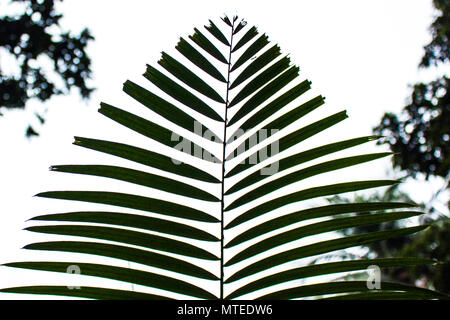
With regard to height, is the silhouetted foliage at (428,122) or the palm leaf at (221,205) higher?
the silhouetted foliage at (428,122)

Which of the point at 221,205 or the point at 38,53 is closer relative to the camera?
the point at 221,205

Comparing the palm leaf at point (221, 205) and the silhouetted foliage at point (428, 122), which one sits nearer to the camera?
the palm leaf at point (221, 205)

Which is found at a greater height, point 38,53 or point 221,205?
point 38,53

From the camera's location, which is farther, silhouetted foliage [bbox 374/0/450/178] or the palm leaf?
silhouetted foliage [bbox 374/0/450/178]

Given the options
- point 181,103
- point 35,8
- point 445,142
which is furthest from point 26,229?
point 445,142

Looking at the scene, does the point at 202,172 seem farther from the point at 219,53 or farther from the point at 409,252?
the point at 409,252

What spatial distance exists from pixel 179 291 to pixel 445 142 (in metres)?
8.69

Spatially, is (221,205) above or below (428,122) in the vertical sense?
below

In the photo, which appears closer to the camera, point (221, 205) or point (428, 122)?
point (221, 205)

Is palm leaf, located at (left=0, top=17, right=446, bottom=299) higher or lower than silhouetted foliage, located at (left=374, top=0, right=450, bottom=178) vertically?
lower

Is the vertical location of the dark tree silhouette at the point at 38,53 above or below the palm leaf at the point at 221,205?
above

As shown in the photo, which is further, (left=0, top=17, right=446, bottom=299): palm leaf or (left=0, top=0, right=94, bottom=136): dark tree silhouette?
(left=0, top=0, right=94, bottom=136): dark tree silhouette

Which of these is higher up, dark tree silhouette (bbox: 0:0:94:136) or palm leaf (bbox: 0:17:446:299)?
dark tree silhouette (bbox: 0:0:94:136)

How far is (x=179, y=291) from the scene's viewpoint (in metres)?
0.77
